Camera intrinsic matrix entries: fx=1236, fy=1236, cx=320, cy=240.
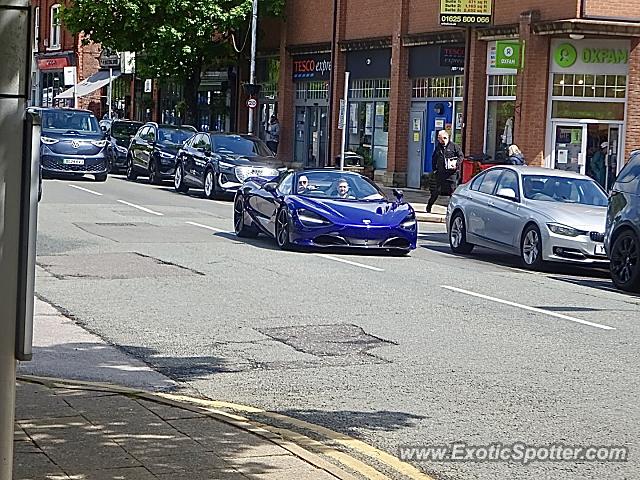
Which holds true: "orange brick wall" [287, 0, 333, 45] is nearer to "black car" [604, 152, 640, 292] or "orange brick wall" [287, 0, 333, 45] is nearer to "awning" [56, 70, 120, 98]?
"awning" [56, 70, 120, 98]

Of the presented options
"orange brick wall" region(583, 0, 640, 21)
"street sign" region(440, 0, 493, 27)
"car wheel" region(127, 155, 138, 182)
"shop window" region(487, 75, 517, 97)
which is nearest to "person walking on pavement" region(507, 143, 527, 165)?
"orange brick wall" region(583, 0, 640, 21)

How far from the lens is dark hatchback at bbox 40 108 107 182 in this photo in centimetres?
3266

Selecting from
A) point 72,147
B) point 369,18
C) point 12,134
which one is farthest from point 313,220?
point 369,18

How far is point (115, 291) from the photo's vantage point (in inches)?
527

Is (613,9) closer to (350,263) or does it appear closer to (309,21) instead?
(350,263)

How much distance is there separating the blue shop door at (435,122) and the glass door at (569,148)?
15.0 feet

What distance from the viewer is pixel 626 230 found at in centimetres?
1547

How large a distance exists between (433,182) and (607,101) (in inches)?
224

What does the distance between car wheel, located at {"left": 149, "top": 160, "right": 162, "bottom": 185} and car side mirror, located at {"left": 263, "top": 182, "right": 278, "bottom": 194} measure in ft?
48.8

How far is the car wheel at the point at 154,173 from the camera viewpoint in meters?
34.1

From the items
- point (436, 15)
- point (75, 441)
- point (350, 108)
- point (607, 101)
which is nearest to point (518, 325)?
point (75, 441)

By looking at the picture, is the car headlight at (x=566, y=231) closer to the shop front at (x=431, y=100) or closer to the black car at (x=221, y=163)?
the black car at (x=221, y=163)

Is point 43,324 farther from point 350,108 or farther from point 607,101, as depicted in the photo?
point 350,108

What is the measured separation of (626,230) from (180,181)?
58.0 ft
